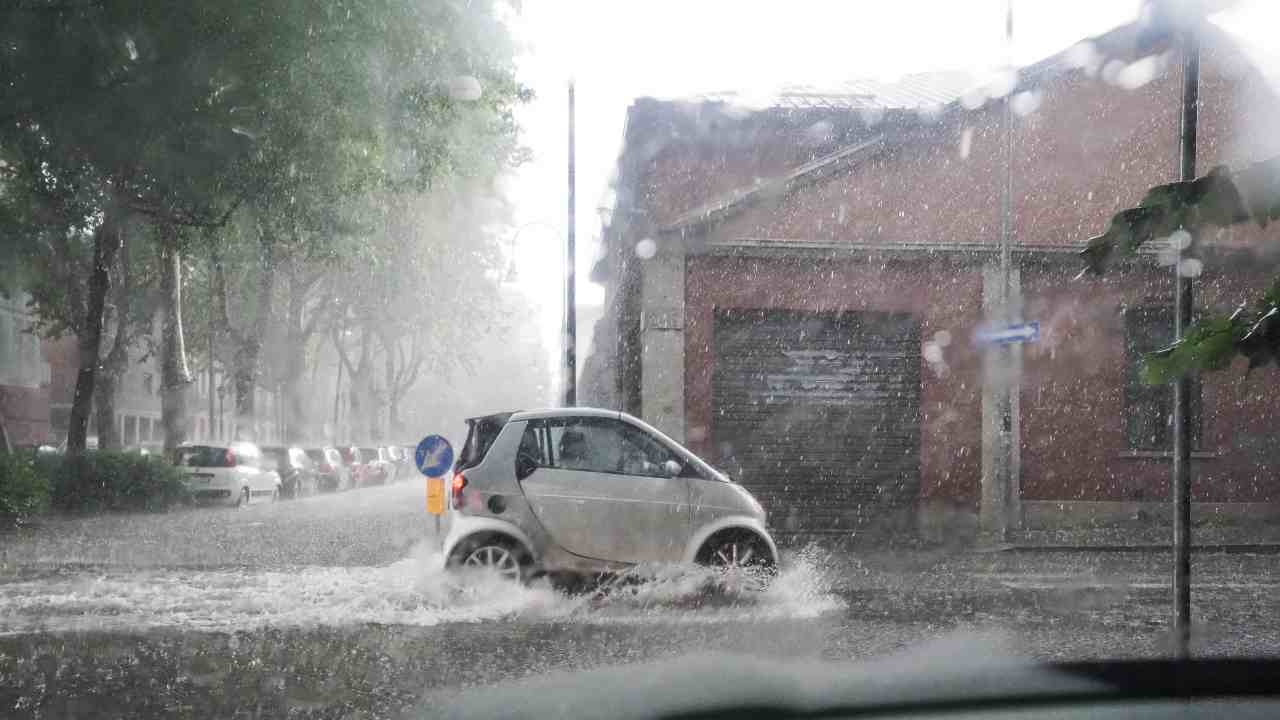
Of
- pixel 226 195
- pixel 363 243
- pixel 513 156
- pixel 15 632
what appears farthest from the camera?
pixel 513 156

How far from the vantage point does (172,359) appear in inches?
1195

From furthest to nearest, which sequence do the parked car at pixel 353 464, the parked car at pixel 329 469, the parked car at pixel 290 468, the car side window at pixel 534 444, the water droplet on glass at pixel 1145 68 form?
the parked car at pixel 353 464, the parked car at pixel 329 469, the parked car at pixel 290 468, the car side window at pixel 534 444, the water droplet on glass at pixel 1145 68

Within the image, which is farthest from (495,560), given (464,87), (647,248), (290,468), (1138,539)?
(290,468)

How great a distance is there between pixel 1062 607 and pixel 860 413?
8707mm

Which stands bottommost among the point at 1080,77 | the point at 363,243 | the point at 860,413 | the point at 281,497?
the point at 281,497

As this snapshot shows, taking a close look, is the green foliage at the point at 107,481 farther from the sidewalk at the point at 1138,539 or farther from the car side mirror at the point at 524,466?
the sidewalk at the point at 1138,539

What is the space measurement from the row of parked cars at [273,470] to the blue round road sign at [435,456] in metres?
16.2

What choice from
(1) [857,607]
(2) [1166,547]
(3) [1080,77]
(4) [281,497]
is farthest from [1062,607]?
(4) [281,497]

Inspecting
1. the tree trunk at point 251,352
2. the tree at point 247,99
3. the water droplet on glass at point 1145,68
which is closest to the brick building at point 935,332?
the tree at point 247,99

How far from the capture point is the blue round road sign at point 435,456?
13586mm

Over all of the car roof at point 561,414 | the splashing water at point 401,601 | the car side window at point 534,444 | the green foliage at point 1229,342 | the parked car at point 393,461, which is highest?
the green foliage at point 1229,342

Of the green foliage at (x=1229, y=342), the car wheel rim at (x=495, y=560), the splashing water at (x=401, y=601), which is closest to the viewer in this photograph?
the green foliage at (x=1229, y=342)

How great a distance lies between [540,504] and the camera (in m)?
10.2

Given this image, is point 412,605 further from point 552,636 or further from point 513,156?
point 513,156
